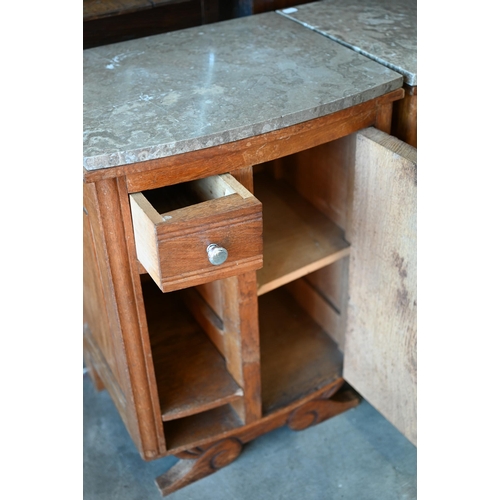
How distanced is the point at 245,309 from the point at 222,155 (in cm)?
30

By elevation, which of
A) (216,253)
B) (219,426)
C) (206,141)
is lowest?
(219,426)

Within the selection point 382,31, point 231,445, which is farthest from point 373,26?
point 231,445

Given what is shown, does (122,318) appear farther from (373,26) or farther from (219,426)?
(373,26)

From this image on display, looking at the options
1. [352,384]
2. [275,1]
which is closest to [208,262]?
[352,384]

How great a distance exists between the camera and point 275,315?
5.26ft

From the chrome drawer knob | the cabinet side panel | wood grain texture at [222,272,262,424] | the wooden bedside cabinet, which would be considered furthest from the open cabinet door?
the cabinet side panel

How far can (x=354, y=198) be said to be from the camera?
1227 mm

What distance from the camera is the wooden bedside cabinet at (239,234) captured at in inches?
38.7

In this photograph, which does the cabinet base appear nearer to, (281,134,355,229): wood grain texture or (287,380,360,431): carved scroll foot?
(287,380,360,431): carved scroll foot

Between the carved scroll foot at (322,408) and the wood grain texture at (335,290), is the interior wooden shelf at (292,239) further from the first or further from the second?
the carved scroll foot at (322,408)

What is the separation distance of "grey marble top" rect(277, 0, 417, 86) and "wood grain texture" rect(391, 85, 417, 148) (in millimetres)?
29

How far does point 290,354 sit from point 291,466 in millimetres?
234

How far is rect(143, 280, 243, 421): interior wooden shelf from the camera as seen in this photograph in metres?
1.28

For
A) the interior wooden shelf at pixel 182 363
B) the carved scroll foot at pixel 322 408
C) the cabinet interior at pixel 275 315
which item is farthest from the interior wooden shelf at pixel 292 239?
the carved scroll foot at pixel 322 408
